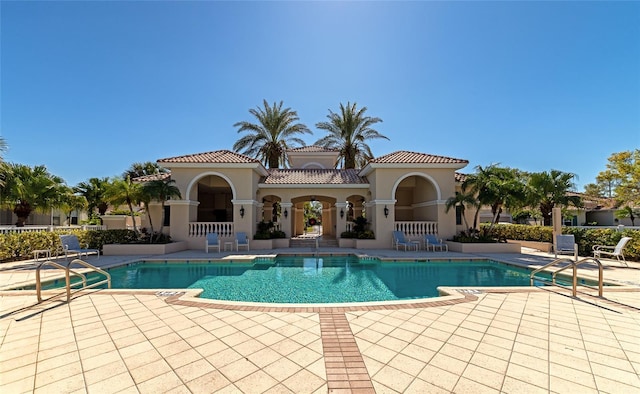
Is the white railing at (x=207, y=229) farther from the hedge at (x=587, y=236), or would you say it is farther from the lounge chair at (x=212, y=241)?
the hedge at (x=587, y=236)

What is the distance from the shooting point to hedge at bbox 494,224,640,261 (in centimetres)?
1280

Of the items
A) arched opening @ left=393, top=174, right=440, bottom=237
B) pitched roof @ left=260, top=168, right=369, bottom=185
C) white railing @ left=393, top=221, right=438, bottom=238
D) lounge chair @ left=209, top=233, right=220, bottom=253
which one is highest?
pitched roof @ left=260, top=168, right=369, bottom=185

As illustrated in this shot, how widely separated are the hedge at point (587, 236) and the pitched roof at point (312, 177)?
11.6 metres

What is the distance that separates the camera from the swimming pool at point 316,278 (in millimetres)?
8320

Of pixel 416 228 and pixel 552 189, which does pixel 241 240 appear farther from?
pixel 552 189

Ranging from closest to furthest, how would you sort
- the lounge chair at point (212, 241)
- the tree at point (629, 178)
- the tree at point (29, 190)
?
the tree at point (29, 190), the lounge chair at point (212, 241), the tree at point (629, 178)

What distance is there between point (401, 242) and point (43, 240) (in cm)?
1993

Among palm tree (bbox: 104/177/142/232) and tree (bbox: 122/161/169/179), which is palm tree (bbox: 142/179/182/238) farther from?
tree (bbox: 122/161/169/179)

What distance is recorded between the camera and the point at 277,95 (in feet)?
89.4

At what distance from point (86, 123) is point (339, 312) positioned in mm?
19346

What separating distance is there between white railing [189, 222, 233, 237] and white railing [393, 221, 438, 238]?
11405mm

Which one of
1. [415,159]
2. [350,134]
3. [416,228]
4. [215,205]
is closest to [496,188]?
[415,159]

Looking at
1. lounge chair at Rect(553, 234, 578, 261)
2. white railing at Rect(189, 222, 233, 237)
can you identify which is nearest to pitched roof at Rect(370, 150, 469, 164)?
lounge chair at Rect(553, 234, 578, 261)

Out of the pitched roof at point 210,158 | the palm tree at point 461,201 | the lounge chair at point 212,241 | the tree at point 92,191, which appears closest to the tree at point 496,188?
the palm tree at point 461,201
